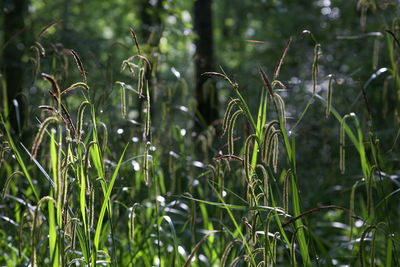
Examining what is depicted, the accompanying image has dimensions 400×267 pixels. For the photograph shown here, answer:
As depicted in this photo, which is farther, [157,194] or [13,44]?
[13,44]

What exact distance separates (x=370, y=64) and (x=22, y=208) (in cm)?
408

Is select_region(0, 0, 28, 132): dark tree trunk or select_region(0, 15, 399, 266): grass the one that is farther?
select_region(0, 0, 28, 132): dark tree trunk

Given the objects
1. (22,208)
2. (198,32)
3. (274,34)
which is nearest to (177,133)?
(22,208)

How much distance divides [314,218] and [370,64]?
1978 mm

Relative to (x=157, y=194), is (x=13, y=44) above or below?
above

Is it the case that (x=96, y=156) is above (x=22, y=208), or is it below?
above

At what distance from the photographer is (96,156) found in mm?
1490

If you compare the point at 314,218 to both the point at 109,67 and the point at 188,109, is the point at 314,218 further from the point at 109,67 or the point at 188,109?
the point at 109,67

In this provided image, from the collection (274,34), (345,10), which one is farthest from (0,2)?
Result: (274,34)

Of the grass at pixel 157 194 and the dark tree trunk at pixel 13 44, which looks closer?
the grass at pixel 157 194

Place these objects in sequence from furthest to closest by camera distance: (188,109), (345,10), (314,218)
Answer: (345,10) → (314,218) → (188,109)

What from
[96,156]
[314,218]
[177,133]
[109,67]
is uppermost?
[109,67]

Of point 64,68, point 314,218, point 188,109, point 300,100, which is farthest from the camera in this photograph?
point 300,100

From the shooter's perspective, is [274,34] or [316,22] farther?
[274,34]
